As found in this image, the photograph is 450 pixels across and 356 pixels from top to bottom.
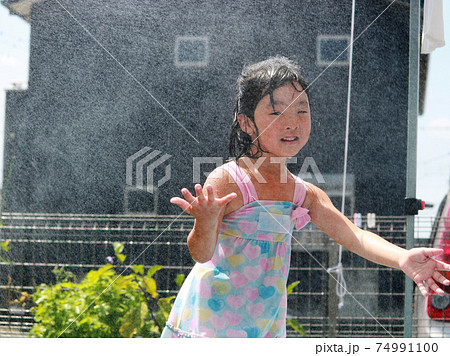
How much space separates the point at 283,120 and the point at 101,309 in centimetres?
110

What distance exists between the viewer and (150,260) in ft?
7.39

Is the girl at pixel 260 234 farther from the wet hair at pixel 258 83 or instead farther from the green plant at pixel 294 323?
the green plant at pixel 294 323

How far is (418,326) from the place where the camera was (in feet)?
7.06

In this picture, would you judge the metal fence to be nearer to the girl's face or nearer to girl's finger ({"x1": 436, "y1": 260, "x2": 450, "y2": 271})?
the girl's face

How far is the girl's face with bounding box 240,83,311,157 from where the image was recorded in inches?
48.6

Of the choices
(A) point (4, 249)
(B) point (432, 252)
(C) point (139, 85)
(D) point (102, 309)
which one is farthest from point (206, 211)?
(A) point (4, 249)

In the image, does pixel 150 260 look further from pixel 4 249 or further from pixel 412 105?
pixel 412 105

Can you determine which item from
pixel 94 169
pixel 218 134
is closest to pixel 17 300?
pixel 94 169

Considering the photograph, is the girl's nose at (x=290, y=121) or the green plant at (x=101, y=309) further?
the green plant at (x=101, y=309)

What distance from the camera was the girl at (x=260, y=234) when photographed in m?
1.15

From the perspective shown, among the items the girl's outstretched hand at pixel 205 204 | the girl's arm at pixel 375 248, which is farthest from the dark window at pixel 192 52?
the girl's outstretched hand at pixel 205 204

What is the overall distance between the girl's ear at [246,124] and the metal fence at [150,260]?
0.95 meters

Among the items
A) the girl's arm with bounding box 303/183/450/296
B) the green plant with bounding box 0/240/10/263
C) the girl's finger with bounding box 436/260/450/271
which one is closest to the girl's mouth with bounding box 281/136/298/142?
the girl's arm with bounding box 303/183/450/296
